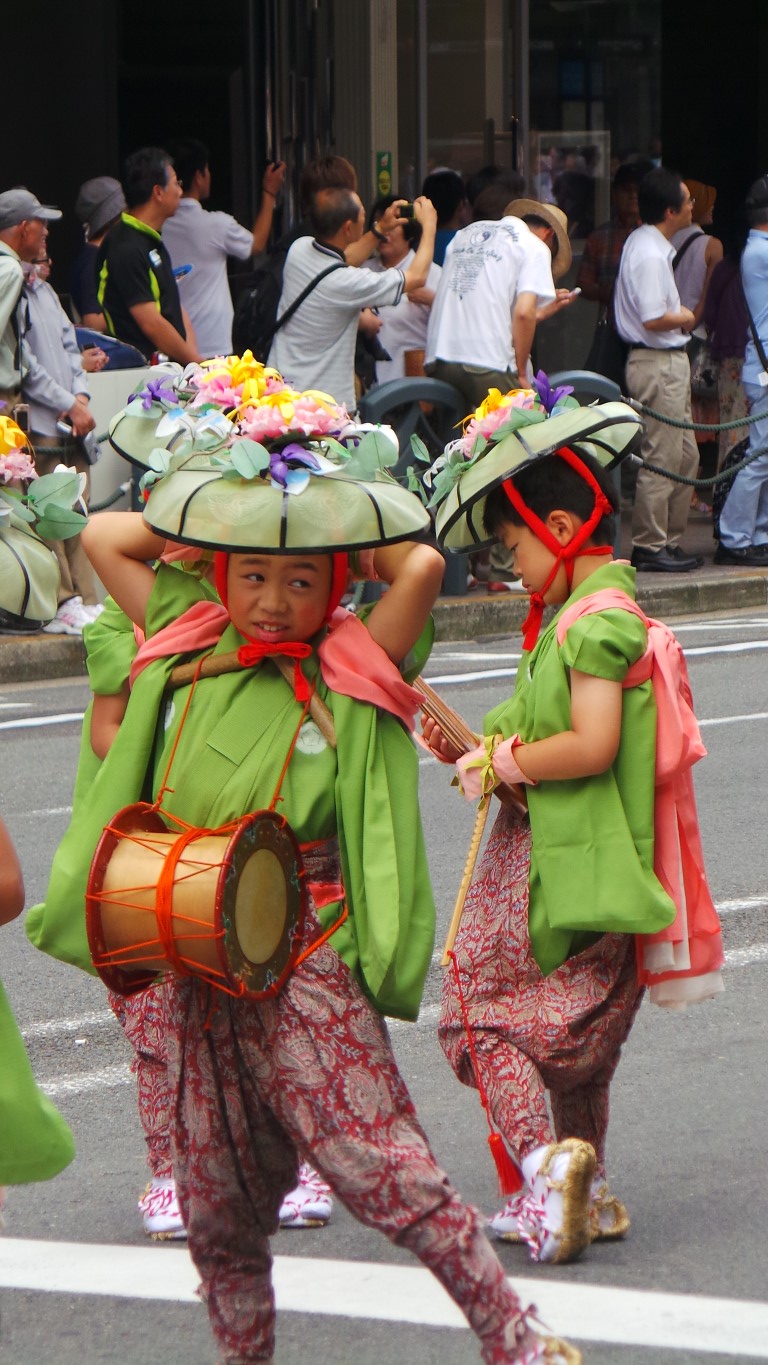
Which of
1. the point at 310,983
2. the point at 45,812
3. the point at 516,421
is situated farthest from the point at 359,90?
the point at 310,983

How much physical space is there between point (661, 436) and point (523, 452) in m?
8.92

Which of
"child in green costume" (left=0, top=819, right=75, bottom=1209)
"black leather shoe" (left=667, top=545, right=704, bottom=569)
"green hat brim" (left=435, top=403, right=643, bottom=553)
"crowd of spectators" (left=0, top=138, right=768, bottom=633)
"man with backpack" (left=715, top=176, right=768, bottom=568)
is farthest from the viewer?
"black leather shoe" (left=667, top=545, right=704, bottom=569)

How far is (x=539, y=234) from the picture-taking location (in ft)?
40.1

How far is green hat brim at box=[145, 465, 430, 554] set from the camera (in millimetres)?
3297

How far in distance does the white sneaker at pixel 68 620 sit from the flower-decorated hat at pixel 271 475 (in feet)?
24.6

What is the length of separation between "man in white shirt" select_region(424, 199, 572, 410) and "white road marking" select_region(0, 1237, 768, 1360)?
26.2ft

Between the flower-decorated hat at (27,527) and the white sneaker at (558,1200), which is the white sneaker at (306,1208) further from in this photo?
the flower-decorated hat at (27,527)

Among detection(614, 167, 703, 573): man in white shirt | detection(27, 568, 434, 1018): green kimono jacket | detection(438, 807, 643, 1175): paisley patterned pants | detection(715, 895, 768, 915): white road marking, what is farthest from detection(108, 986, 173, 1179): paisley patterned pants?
detection(614, 167, 703, 573): man in white shirt

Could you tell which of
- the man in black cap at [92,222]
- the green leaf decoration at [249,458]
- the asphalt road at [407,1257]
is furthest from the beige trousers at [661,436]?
the green leaf decoration at [249,458]

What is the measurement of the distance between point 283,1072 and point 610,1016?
101 cm

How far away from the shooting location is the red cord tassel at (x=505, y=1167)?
405cm

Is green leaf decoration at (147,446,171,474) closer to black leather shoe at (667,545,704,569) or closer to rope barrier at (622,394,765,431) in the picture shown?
rope barrier at (622,394,765,431)

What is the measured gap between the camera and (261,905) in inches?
125

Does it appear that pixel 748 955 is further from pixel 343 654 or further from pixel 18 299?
pixel 18 299
